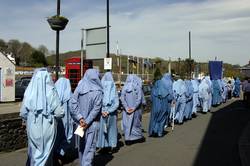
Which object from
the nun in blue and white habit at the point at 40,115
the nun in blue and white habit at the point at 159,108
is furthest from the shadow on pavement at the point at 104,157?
the nun in blue and white habit at the point at 159,108

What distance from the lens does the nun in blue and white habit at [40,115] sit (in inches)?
296

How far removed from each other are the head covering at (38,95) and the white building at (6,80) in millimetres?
29307

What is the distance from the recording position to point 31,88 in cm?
759

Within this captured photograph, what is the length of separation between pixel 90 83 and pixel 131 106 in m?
4.05

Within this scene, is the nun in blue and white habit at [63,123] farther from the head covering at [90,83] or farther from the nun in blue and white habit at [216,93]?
the nun in blue and white habit at [216,93]

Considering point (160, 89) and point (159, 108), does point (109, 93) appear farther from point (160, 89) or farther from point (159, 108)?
point (160, 89)

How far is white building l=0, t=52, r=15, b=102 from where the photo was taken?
36.1 m

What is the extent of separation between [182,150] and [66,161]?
3.06 m

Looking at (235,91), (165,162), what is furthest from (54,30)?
(235,91)

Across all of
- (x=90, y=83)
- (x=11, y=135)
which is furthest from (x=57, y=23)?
(x=90, y=83)

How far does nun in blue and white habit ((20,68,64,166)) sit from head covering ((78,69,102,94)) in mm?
973

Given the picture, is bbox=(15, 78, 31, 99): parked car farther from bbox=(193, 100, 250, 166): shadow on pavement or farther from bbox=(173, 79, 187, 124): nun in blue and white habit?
bbox=(193, 100, 250, 166): shadow on pavement

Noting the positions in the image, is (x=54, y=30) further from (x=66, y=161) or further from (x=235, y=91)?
(x=235, y=91)

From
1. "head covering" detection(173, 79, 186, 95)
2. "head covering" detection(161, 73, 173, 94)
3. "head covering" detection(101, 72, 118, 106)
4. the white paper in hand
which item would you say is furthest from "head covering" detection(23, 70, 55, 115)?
"head covering" detection(173, 79, 186, 95)
